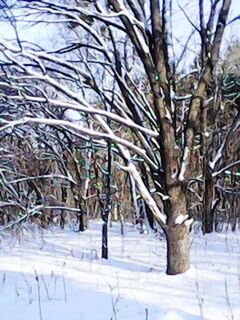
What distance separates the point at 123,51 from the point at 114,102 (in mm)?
2940

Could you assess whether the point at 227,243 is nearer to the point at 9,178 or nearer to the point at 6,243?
the point at 6,243

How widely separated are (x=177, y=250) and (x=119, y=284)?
0.86 m

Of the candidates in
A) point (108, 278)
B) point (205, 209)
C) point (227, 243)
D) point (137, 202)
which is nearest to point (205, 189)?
point (205, 209)

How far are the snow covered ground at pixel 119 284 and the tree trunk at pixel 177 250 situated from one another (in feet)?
0.37

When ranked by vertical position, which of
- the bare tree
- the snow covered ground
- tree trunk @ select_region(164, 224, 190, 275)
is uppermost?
the bare tree

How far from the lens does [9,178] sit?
14.4m

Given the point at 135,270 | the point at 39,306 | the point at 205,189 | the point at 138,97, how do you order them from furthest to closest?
the point at 205,189 → the point at 138,97 → the point at 135,270 → the point at 39,306

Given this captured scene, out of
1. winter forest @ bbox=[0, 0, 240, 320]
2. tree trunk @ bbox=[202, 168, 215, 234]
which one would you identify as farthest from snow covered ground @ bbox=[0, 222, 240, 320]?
tree trunk @ bbox=[202, 168, 215, 234]

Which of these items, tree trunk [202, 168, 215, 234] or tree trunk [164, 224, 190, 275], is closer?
tree trunk [164, 224, 190, 275]

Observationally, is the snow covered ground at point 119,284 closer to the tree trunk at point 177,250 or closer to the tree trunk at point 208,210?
the tree trunk at point 177,250

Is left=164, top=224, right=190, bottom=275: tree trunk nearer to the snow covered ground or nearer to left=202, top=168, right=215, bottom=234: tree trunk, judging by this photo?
the snow covered ground

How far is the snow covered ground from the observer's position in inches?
200

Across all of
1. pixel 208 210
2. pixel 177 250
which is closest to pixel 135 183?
pixel 177 250

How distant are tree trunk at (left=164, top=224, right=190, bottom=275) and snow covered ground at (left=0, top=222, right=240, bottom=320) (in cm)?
11
